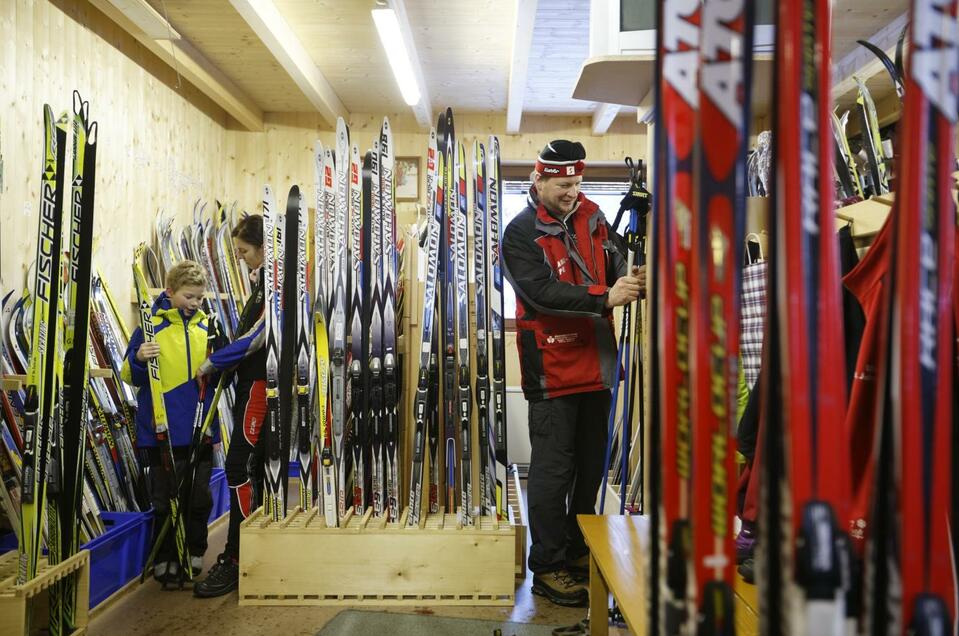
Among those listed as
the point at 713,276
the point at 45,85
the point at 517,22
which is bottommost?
the point at 713,276

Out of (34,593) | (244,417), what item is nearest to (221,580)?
(244,417)

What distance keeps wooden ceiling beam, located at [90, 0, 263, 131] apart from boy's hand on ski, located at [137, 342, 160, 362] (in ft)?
5.57

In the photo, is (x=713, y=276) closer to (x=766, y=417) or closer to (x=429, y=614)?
(x=766, y=417)

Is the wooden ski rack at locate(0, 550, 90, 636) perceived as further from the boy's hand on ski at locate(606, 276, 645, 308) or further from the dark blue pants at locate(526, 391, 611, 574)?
the boy's hand on ski at locate(606, 276, 645, 308)

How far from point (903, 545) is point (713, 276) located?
27cm

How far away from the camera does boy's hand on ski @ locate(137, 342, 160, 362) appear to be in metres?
2.64

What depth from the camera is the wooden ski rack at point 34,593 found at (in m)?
1.75

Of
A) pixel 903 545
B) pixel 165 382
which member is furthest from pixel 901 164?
pixel 165 382

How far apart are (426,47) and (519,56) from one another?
29.1 inches

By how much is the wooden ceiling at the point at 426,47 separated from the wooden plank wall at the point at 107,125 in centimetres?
36

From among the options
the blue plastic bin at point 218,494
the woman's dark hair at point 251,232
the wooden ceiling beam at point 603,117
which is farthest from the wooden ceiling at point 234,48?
the blue plastic bin at point 218,494

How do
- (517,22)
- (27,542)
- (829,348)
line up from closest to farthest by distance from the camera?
1. (829,348)
2. (27,542)
3. (517,22)

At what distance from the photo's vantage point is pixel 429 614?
238cm

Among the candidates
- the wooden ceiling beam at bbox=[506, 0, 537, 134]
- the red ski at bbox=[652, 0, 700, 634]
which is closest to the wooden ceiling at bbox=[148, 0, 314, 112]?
the wooden ceiling beam at bbox=[506, 0, 537, 134]
